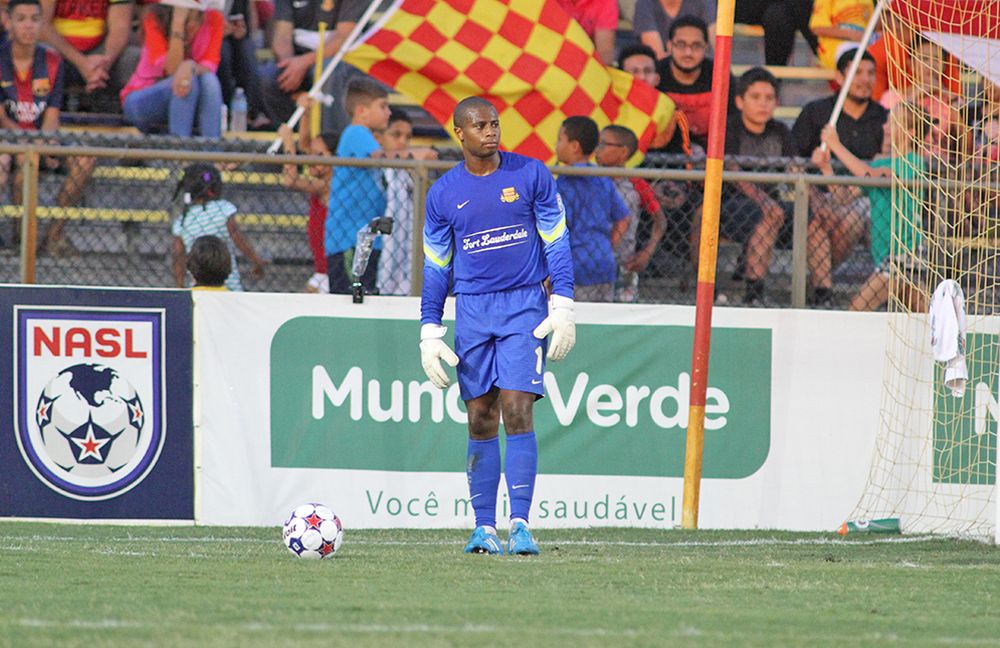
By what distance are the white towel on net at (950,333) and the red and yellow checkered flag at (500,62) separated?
3.88 meters

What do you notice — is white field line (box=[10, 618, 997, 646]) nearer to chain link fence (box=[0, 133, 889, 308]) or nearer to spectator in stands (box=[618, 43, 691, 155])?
chain link fence (box=[0, 133, 889, 308])

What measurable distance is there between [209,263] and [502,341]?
320 cm

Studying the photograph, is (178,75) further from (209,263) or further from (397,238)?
(397,238)

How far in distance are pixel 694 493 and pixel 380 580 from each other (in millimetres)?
3603

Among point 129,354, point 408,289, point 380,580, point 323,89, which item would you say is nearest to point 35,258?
point 129,354

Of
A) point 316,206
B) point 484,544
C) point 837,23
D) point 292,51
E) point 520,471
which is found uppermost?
point 837,23

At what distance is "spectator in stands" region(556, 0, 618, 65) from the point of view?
13.5 meters

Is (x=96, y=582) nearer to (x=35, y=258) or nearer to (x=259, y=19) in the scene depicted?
(x=35, y=258)

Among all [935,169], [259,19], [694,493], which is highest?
[259,19]

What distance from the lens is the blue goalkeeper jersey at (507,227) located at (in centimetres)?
772

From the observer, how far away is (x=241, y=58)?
1375 centimetres

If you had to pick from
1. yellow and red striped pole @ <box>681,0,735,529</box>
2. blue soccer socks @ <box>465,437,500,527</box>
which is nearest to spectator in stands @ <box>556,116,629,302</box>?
yellow and red striped pole @ <box>681,0,735,529</box>

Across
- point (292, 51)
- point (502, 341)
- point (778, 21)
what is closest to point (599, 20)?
point (778, 21)

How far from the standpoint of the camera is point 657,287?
10617mm
